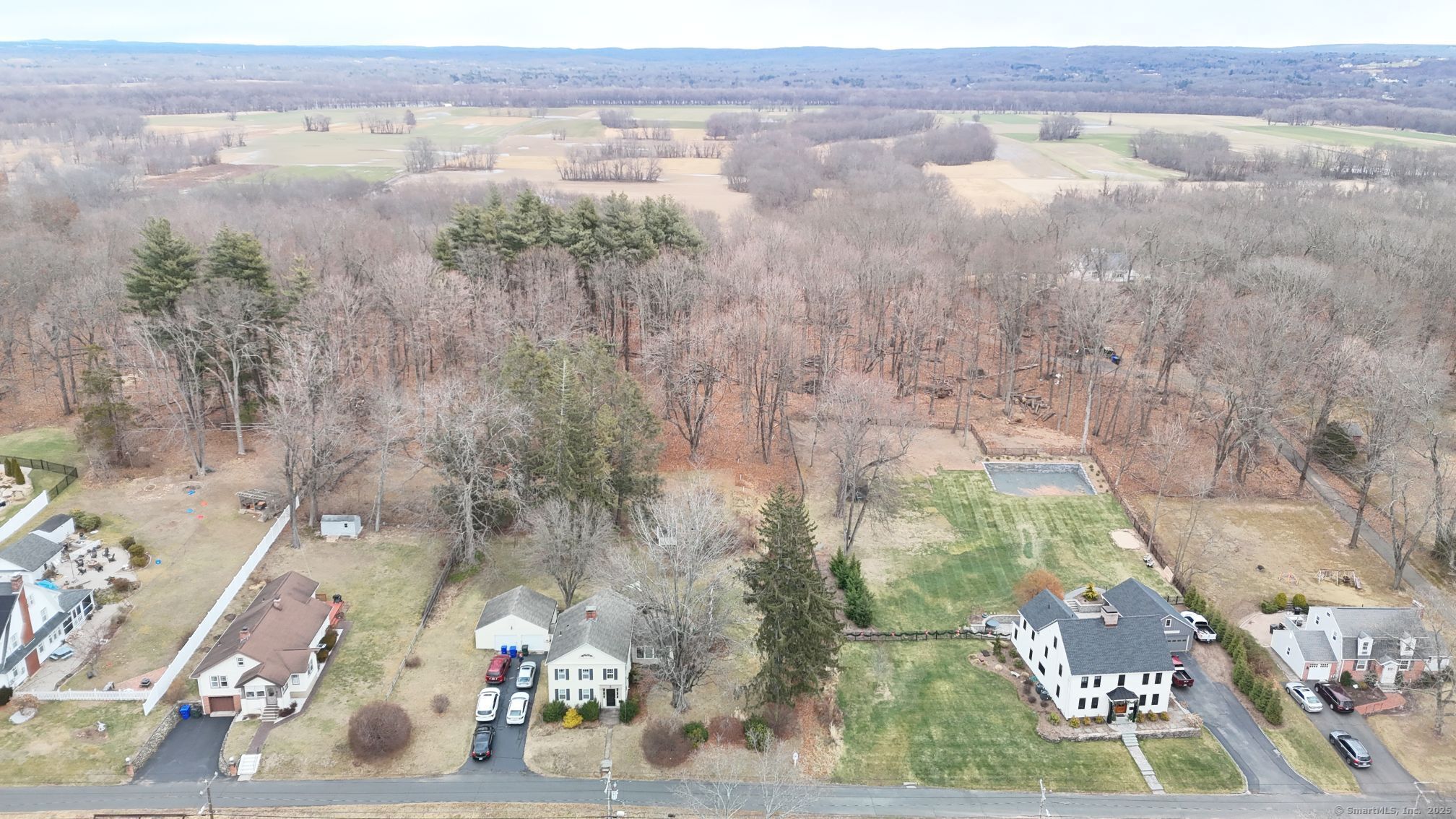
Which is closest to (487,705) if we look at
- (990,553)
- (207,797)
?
(207,797)

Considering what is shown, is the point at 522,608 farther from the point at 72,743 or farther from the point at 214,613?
the point at 72,743

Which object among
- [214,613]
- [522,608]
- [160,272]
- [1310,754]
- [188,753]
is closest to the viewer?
[188,753]

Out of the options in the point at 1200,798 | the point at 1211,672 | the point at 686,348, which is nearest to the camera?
the point at 1200,798

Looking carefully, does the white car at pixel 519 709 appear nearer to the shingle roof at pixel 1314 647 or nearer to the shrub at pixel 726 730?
the shrub at pixel 726 730

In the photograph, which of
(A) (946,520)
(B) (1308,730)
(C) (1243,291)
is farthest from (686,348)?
(C) (1243,291)

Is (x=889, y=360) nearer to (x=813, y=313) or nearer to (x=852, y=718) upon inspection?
(x=813, y=313)

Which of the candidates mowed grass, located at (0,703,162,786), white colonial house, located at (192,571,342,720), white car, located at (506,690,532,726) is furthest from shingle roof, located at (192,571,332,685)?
white car, located at (506,690,532,726)
